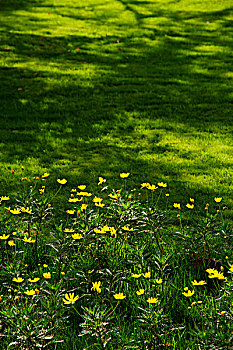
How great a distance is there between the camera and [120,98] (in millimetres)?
7250

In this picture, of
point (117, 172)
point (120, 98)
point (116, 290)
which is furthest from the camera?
point (120, 98)

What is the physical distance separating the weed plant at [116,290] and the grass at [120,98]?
4.16ft

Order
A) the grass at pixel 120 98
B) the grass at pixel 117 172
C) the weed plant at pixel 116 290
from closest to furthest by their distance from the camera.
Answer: the weed plant at pixel 116 290
the grass at pixel 117 172
the grass at pixel 120 98

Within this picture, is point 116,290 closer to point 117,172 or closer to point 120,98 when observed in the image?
point 117,172

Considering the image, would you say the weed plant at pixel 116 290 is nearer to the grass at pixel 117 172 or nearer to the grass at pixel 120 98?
the grass at pixel 117 172

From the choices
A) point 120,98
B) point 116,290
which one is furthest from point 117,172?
point 120,98

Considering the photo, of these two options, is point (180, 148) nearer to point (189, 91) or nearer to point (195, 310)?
point (189, 91)

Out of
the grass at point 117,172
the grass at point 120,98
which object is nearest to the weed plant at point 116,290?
the grass at point 117,172

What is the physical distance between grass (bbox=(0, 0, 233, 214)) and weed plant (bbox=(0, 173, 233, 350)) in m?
1.27

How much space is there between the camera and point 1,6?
1383 centimetres

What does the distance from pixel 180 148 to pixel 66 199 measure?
1.90m

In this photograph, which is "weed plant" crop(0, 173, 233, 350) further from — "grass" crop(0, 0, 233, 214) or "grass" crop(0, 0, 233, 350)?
"grass" crop(0, 0, 233, 214)

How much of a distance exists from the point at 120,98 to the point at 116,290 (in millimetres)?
5069

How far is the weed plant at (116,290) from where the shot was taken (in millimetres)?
2184
